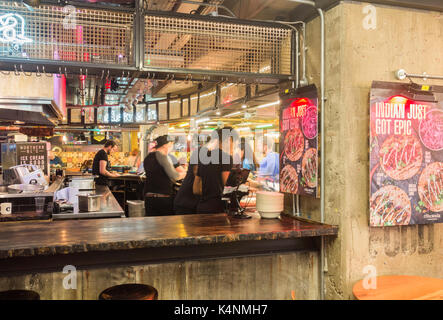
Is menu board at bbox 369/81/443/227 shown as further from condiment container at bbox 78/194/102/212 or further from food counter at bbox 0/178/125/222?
condiment container at bbox 78/194/102/212

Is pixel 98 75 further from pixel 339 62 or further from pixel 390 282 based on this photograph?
pixel 390 282

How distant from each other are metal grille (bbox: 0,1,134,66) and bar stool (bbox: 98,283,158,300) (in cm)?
168

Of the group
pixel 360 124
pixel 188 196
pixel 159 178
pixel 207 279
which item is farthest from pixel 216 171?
pixel 159 178

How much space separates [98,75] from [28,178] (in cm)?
252

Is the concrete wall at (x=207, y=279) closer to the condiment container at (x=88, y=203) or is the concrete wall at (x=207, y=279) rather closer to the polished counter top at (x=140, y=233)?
the polished counter top at (x=140, y=233)

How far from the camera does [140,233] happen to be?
264 cm

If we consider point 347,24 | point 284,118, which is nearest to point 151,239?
point 284,118

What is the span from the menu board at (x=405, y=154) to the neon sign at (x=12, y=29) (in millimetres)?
2644

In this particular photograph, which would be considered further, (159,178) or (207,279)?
(159,178)

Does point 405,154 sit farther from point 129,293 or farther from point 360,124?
point 129,293

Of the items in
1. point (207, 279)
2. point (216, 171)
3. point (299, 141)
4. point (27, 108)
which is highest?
point (27, 108)

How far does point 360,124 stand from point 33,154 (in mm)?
5862

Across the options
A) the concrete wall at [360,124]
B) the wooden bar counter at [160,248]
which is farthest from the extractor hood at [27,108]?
the concrete wall at [360,124]

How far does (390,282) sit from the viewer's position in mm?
2639
